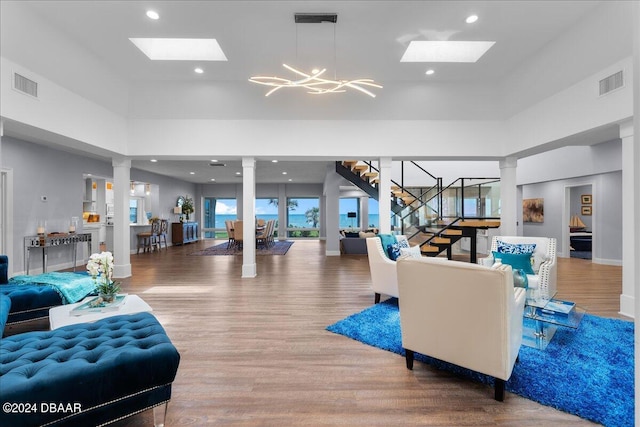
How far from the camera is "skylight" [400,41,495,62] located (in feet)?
15.5

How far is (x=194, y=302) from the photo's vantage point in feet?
14.1

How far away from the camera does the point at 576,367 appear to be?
2.38 metres

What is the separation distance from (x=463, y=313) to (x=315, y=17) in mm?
3785

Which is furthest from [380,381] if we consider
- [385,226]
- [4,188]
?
[4,188]

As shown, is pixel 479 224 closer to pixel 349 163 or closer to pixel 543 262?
pixel 543 262

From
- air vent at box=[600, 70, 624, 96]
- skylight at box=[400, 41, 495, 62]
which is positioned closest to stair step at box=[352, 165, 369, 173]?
skylight at box=[400, 41, 495, 62]

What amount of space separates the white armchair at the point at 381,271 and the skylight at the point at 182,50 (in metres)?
3.99

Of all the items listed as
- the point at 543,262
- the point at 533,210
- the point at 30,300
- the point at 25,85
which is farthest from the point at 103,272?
the point at 533,210

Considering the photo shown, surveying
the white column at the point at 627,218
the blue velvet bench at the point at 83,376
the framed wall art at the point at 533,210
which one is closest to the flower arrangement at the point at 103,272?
the blue velvet bench at the point at 83,376

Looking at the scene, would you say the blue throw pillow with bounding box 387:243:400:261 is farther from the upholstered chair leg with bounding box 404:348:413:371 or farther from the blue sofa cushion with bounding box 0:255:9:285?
the blue sofa cushion with bounding box 0:255:9:285

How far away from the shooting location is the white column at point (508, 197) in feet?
20.0

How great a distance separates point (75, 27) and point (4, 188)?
4.00 metres

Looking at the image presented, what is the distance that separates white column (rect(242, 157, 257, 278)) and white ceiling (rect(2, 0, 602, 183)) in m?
1.84

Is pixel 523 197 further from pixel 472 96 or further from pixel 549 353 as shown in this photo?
pixel 549 353
